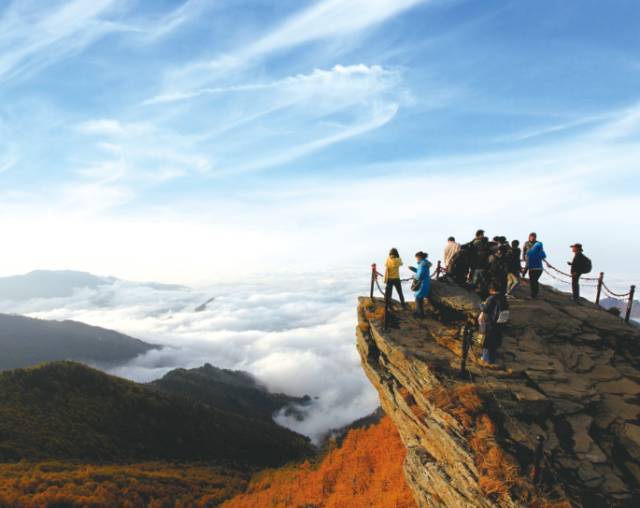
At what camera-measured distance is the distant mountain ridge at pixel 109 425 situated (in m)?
69.5

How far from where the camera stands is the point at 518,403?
35.0 feet

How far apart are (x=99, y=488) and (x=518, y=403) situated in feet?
202

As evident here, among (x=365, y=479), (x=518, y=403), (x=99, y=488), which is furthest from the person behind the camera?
(x=99, y=488)

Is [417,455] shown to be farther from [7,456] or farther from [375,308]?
[7,456]

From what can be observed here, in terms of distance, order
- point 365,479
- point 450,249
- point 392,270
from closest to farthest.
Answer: point 392,270
point 450,249
point 365,479

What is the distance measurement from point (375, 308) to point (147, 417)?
95410 millimetres

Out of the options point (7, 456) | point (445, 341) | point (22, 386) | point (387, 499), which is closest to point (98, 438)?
point (7, 456)

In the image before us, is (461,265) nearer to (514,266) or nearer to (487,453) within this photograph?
(514,266)

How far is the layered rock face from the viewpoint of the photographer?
29.3ft

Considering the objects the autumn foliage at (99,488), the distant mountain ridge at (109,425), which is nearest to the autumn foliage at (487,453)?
the autumn foliage at (99,488)

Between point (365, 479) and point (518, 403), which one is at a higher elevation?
point (518, 403)

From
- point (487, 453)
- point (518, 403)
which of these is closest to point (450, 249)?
point (518, 403)

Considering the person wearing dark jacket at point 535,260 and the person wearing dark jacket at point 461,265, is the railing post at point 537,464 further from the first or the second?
the person wearing dark jacket at point 535,260

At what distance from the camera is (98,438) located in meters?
75.2
